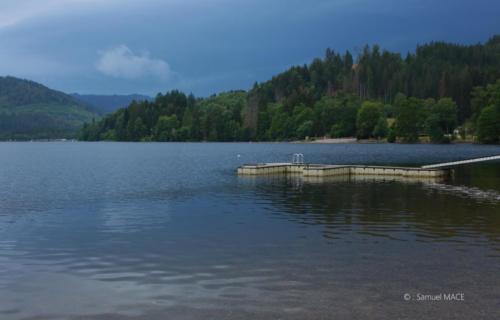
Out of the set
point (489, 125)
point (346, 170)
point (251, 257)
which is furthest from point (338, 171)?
point (489, 125)

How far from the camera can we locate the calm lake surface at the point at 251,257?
1599 centimetres

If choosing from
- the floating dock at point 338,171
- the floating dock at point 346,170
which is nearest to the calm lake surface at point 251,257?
the floating dock at point 346,170

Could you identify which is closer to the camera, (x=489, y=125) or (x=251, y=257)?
(x=251, y=257)

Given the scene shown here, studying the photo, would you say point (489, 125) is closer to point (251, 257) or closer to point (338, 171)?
point (338, 171)

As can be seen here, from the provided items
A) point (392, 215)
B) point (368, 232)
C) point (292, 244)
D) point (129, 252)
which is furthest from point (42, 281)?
point (392, 215)

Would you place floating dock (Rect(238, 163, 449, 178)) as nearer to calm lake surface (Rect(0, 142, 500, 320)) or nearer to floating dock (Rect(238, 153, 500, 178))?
floating dock (Rect(238, 153, 500, 178))

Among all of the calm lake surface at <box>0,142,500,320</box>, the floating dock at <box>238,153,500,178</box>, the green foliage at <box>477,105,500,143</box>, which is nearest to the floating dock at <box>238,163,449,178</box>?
the floating dock at <box>238,153,500,178</box>

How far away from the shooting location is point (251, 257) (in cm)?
2248

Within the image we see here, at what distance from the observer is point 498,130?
175125 mm

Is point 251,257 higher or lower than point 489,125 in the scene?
lower

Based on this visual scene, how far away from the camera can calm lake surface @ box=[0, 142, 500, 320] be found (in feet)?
52.5

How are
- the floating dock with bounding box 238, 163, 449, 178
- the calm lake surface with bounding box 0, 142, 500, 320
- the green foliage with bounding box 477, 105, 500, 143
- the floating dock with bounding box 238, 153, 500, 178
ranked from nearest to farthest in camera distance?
the calm lake surface with bounding box 0, 142, 500, 320 → the floating dock with bounding box 238, 153, 500, 178 → the floating dock with bounding box 238, 163, 449, 178 → the green foliage with bounding box 477, 105, 500, 143

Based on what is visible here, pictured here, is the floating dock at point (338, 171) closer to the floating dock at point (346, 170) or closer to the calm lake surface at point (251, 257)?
the floating dock at point (346, 170)

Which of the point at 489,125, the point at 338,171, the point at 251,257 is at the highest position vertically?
the point at 489,125
